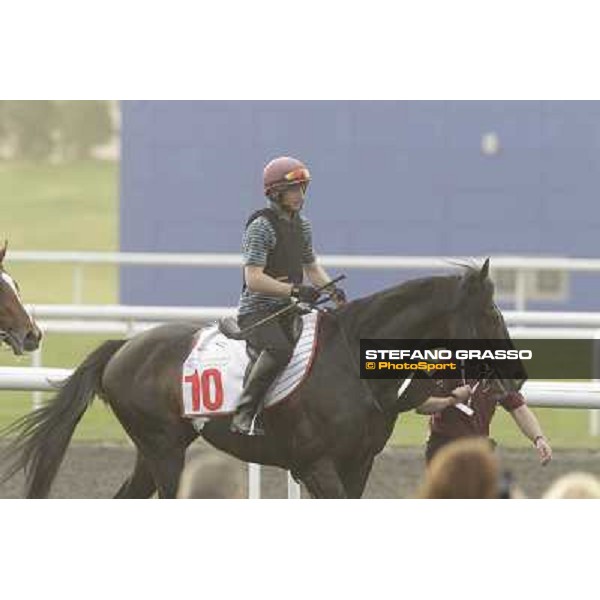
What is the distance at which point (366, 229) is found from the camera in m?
11.6

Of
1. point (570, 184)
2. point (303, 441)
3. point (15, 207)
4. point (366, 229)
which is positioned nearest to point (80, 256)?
point (366, 229)

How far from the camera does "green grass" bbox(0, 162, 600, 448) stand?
9.55 m

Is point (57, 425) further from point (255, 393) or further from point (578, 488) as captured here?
point (578, 488)

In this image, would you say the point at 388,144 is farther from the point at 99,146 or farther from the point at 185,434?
the point at 99,146

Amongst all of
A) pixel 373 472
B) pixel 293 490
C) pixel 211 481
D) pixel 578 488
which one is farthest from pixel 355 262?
pixel 578 488

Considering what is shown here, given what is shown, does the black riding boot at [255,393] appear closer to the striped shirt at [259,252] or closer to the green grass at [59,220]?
the striped shirt at [259,252]

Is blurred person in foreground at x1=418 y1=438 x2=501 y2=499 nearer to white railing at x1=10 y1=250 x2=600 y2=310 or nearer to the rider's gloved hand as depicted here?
the rider's gloved hand

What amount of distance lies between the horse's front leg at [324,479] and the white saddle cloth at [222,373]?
26cm

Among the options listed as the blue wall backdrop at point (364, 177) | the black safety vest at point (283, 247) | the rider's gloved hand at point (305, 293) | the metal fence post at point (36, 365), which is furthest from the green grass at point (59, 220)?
the rider's gloved hand at point (305, 293)

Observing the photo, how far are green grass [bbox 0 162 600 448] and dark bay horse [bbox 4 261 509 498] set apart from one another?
293 centimetres

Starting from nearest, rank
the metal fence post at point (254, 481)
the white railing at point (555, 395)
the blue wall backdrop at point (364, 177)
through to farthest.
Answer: the white railing at point (555, 395) → the metal fence post at point (254, 481) → the blue wall backdrop at point (364, 177)

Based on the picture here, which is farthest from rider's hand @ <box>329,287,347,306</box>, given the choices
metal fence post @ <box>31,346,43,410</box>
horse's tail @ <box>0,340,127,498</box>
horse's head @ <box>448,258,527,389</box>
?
metal fence post @ <box>31,346,43,410</box>

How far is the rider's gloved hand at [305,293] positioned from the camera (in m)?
5.73

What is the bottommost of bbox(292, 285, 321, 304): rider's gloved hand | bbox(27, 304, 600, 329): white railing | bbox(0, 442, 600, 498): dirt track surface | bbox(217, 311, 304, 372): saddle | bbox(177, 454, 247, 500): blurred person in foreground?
bbox(0, 442, 600, 498): dirt track surface
